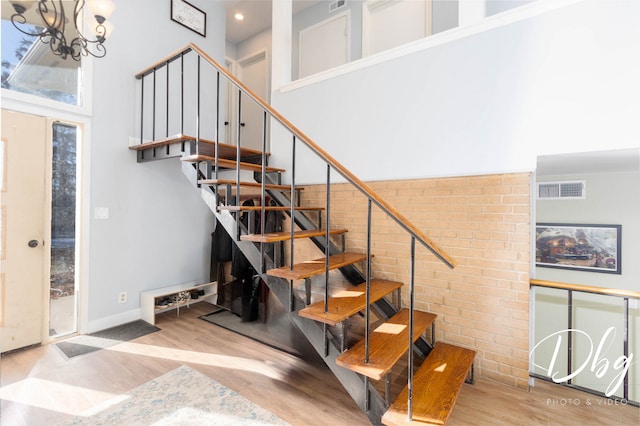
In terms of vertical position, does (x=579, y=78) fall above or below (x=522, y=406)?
above

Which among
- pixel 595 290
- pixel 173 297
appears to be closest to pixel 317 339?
pixel 595 290

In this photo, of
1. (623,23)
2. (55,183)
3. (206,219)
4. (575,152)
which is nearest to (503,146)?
(575,152)

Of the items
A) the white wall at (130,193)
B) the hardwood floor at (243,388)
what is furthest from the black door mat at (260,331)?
the white wall at (130,193)

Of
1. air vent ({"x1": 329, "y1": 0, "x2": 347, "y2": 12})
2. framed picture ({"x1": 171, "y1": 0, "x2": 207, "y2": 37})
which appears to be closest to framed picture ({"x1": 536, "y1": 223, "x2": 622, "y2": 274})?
air vent ({"x1": 329, "y1": 0, "x2": 347, "y2": 12})

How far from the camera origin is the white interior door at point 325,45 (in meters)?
3.96

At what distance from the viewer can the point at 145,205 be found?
3.33 m

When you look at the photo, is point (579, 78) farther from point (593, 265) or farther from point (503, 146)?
point (593, 265)

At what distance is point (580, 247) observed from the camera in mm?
3324

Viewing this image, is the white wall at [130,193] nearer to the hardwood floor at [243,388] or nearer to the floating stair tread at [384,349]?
the hardwood floor at [243,388]

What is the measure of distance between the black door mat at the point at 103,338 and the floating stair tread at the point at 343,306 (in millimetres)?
2061

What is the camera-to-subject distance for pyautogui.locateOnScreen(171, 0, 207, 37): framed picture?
11.7 feet

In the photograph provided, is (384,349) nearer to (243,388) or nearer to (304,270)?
(304,270)

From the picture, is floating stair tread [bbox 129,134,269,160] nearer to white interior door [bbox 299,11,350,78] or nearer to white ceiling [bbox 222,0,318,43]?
white interior door [bbox 299,11,350,78]

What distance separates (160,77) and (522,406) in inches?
172
